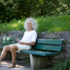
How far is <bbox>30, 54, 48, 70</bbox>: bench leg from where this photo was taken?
15.5 ft

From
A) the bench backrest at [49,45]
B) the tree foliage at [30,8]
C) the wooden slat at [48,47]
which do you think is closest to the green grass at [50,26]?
the bench backrest at [49,45]

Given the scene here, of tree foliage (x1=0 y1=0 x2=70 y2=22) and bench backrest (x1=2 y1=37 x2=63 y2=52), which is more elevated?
tree foliage (x1=0 y1=0 x2=70 y2=22)

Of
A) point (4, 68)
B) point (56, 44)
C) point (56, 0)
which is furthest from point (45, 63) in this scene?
point (56, 0)

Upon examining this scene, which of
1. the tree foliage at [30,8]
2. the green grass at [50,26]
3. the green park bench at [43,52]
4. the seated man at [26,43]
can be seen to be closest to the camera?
the green park bench at [43,52]

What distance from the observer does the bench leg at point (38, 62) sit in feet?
15.5

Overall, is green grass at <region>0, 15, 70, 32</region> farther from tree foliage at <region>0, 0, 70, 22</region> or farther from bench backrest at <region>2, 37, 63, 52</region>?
tree foliage at <region>0, 0, 70, 22</region>

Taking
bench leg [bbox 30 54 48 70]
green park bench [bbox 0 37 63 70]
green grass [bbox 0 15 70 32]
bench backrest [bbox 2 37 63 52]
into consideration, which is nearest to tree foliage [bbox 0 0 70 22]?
green grass [bbox 0 15 70 32]

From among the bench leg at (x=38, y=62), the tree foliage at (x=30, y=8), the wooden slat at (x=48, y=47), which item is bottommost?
the bench leg at (x=38, y=62)

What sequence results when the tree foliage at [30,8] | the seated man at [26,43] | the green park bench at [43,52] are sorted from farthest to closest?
the tree foliage at [30,8] < the seated man at [26,43] < the green park bench at [43,52]

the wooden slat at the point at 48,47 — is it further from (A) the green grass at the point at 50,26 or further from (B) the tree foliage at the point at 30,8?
(B) the tree foliage at the point at 30,8

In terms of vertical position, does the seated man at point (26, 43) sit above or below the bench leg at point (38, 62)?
above

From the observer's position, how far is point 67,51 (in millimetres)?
4922

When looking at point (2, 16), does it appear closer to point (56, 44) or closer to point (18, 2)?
point (18, 2)

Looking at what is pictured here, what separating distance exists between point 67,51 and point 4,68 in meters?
1.91
